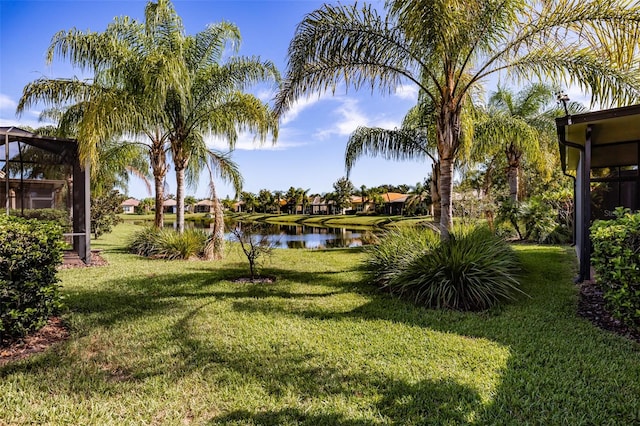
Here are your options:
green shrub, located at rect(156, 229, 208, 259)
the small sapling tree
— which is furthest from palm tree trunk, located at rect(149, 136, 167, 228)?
the small sapling tree

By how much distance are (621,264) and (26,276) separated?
6.79 m

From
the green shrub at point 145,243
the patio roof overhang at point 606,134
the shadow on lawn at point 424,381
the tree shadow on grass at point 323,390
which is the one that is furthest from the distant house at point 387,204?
the tree shadow on grass at point 323,390

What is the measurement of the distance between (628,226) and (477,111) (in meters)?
7.83

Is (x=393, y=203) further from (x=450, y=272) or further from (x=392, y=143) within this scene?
(x=450, y=272)

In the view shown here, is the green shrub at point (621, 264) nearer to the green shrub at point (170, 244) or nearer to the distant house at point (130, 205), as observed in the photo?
the green shrub at point (170, 244)

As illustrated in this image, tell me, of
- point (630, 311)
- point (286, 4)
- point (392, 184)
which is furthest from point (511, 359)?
point (392, 184)

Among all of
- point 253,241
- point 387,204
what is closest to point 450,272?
point 253,241

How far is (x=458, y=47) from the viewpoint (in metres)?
6.53

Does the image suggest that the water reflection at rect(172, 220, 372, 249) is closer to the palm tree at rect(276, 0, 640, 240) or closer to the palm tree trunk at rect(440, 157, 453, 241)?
the palm tree trunk at rect(440, 157, 453, 241)

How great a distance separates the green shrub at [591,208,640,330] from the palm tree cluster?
747 cm

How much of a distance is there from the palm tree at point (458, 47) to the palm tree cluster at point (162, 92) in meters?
2.73

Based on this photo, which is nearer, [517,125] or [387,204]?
[517,125]

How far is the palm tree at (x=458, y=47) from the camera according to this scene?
6070 millimetres

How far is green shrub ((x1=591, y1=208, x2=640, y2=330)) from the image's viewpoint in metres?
4.06
